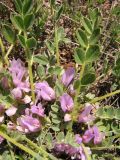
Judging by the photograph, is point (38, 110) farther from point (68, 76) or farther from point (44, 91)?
point (68, 76)

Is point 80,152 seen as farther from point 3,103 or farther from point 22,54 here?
point 22,54

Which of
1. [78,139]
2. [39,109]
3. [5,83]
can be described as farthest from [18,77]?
[78,139]

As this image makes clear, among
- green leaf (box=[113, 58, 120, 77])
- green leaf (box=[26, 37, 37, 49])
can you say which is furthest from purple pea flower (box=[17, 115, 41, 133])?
green leaf (box=[113, 58, 120, 77])

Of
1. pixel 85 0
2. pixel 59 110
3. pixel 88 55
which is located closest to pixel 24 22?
pixel 88 55

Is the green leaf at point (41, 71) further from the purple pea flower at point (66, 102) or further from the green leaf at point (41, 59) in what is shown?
the purple pea flower at point (66, 102)

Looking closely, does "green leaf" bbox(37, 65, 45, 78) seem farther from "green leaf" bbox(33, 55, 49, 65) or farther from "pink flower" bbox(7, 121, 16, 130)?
"pink flower" bbox(7, 121, 16, 130)

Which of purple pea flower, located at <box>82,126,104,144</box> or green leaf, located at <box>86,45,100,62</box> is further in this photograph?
purple pea flower, located at <box>82,126,104,144</box>
